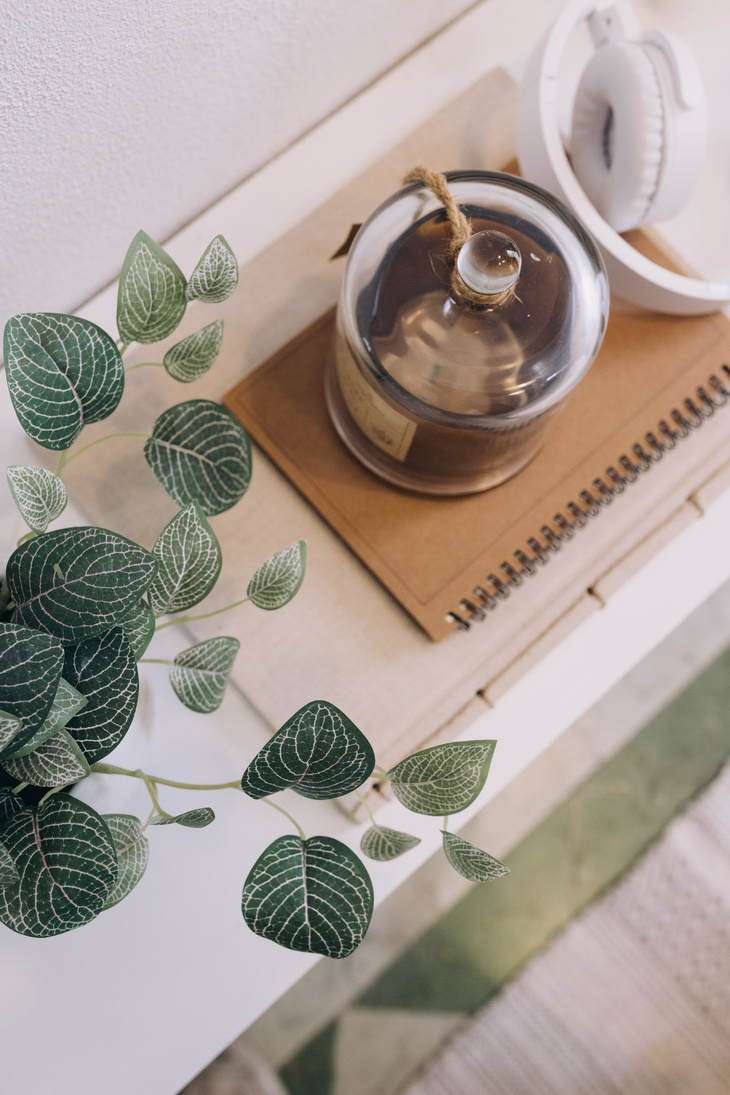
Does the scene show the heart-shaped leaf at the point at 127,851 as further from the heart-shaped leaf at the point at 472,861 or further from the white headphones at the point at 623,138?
the white headphones at the point at 623,138

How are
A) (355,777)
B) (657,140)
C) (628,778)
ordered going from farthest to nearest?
(628,778), (657,140), (355,777)

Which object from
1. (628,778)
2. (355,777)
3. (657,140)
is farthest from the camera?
(628,778)

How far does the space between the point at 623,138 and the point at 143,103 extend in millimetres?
303

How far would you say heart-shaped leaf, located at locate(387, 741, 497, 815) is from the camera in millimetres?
343

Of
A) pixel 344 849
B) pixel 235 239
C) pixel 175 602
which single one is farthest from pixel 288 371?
pixel 344 849

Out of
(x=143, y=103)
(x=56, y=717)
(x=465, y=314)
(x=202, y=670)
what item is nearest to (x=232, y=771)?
(x=202, y=670)

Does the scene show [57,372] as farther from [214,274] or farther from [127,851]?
[127,851]

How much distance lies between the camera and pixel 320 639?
1.69 feet

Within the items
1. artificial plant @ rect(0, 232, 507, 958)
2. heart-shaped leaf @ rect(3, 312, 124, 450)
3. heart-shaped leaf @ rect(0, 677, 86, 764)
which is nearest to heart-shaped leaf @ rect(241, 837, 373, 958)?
artificial plant @ rect(0, 232, 507, 958)

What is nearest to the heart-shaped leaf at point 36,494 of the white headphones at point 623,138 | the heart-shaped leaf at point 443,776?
the heart-shaped leaf at point 443,776

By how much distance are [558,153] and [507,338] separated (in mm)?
190

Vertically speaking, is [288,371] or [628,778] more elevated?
[288,371]

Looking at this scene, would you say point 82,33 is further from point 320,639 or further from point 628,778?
point 628,778

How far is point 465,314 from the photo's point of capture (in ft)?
1.28
